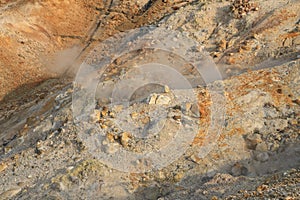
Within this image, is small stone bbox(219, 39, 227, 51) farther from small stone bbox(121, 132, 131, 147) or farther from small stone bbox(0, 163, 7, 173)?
small stone bbox(0, 163, 7, 173)

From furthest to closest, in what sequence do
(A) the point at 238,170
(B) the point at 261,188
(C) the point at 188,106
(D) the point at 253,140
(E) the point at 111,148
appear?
(C) the point at 188,106 < (E) the point at 111,148 < (D) the point at 253,140 < (A) the point at 238,170 < (B) the point at 261,188

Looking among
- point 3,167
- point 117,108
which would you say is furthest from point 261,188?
point 3,167

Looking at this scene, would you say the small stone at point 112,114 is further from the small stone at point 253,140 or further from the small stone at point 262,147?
the small stone at point 262,147

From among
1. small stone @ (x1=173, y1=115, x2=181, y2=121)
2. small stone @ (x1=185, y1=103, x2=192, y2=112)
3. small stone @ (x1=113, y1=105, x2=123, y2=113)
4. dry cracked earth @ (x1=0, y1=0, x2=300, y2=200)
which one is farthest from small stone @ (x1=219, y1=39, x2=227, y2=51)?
small stone @ (x1=113, y1=105, x2=123, y2=113)

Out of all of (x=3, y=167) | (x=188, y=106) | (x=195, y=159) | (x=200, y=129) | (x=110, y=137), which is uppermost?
(x=188, y=106)

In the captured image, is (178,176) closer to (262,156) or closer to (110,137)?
(262,156)

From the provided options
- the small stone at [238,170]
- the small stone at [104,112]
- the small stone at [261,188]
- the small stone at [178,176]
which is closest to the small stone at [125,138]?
the small stone at [104,112]

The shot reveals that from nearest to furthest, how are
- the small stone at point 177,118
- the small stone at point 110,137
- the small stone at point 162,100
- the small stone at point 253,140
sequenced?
the small stone at point 253,140 → the small stone at point 110,137 → the small stone at point 177,118 → the small stone at point 162,100

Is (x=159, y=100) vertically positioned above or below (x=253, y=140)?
above
